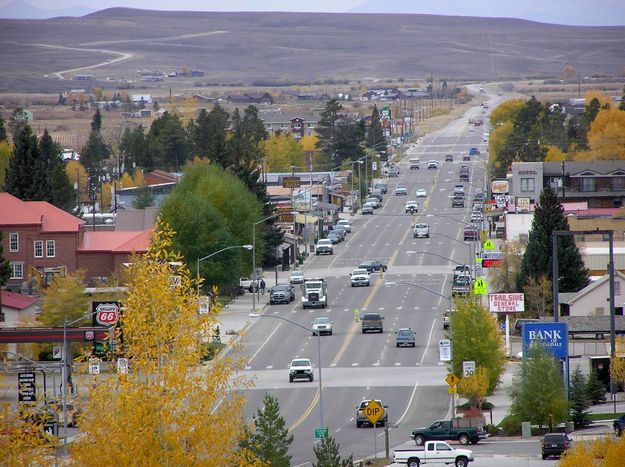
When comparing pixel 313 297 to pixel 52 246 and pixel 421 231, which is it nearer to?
pixel 52 246

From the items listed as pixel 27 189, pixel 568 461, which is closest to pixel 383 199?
pixel 27 189

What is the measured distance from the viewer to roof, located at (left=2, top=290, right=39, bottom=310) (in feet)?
266

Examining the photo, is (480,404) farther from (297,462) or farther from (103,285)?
(103,285)

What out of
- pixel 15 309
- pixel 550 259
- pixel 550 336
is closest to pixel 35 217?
pixel 15 309

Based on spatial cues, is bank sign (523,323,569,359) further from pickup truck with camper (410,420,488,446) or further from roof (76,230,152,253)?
roof (76,230,152,253)

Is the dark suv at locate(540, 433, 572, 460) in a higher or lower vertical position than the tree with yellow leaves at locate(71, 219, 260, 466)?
lower

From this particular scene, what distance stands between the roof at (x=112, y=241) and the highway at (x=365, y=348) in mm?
11500

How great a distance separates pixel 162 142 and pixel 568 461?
530ft

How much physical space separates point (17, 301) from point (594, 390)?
3591 cm

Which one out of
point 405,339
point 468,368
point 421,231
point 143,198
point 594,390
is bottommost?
point 405,339

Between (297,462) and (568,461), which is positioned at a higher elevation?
(568,461)

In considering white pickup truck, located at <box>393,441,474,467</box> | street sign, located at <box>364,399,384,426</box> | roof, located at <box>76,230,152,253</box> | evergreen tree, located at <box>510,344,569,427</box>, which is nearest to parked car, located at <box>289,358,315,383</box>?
evergreen tree, located at <box>510,344,569,427</box>

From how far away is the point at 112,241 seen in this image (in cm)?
10081

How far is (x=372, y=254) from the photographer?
11712 centimetres
